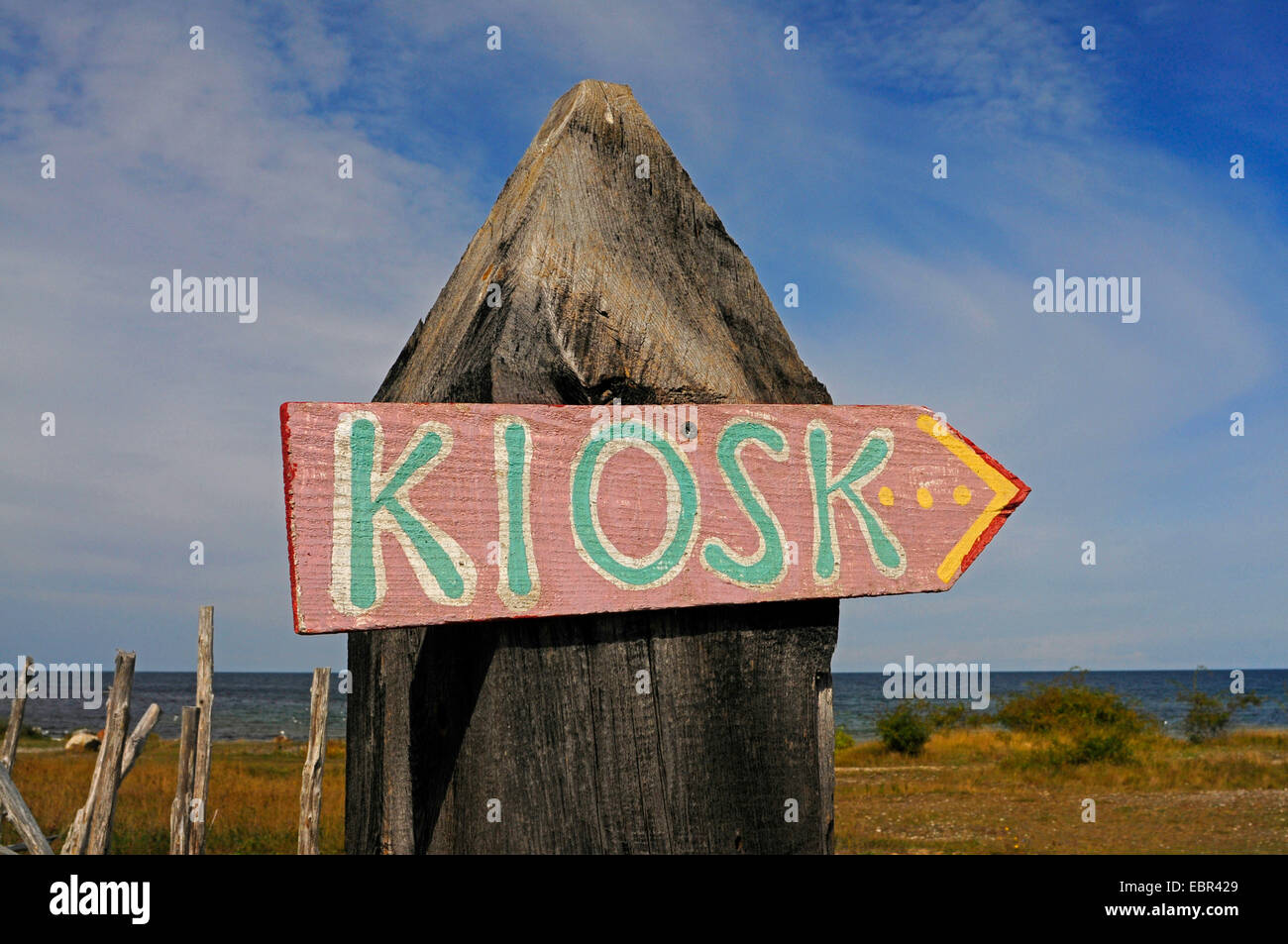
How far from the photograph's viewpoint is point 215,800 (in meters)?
16.7

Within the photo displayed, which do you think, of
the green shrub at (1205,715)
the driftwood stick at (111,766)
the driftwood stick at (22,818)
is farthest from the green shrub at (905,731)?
the driftwood stick at (22,818)

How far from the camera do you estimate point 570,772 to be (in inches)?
58.4

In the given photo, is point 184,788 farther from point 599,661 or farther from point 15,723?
point 599,661

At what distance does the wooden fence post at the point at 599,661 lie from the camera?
4.89 feet

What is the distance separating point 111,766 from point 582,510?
885cm

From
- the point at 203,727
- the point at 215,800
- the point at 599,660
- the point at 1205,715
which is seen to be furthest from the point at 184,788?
the point at 1205,715

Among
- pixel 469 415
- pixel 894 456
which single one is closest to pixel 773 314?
pixel 894 456

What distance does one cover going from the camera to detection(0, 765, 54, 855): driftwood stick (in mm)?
Result: 7387

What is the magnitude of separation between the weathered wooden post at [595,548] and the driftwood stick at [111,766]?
807 centimetres

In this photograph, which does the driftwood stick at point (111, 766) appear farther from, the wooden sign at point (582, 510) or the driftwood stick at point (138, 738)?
the wooden sign at point (582, 510)

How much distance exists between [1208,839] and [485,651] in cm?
1417

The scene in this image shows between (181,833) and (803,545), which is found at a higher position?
(803,545)
